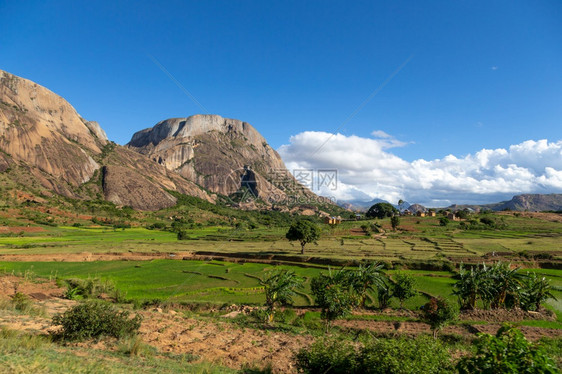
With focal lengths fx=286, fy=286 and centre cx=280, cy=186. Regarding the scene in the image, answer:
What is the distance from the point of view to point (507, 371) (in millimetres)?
7699

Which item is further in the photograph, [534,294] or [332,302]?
[534,294]

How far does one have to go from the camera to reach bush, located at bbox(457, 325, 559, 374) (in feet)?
24.5

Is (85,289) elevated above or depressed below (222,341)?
below

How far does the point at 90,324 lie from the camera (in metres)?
16.1

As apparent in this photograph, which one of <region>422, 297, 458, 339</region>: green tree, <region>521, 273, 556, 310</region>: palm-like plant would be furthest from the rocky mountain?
<region>521, 273, 556, 310</region>: palm-like plant

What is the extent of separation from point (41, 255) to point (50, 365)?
58687 mm

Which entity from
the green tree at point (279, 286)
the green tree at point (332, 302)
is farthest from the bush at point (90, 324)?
the green tree at point (332, 302)

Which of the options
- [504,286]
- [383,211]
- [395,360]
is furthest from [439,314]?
[383,211]

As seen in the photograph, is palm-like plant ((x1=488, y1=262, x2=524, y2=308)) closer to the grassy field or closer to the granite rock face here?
the grassy field

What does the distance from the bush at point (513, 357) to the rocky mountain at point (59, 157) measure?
154 metres

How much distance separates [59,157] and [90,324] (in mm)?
171169

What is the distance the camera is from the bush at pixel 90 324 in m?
15.8

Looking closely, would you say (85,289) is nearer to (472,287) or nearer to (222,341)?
(222,341)

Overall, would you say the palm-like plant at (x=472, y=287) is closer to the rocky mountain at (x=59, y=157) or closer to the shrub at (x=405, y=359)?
the shrub at (x=405, y=359)
